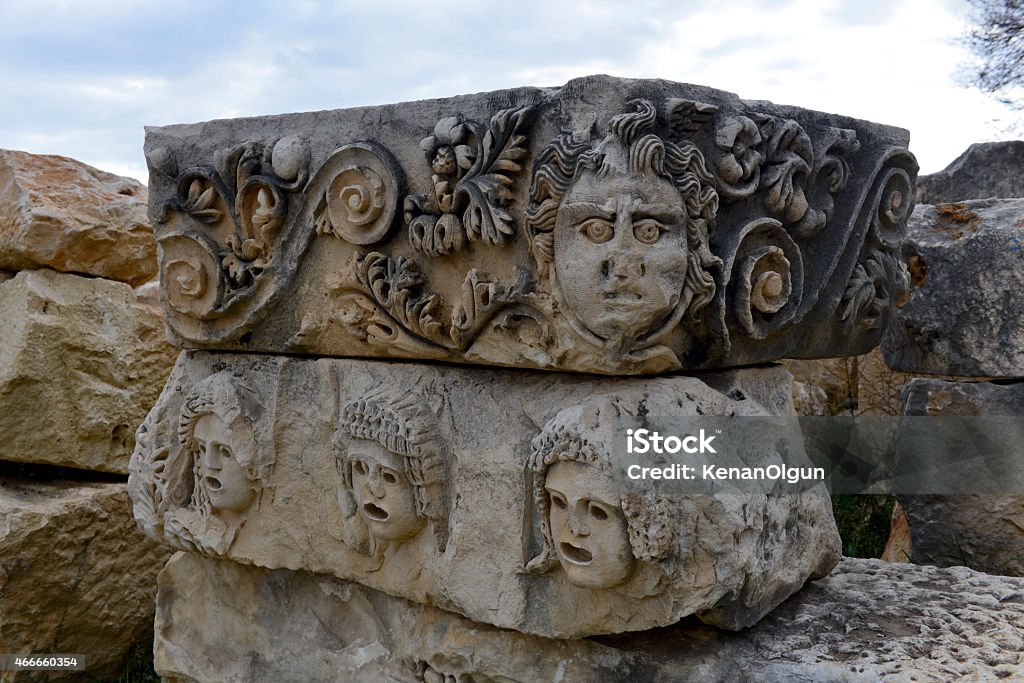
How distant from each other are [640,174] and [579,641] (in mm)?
992

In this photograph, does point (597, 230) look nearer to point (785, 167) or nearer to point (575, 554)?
point (785, 167)

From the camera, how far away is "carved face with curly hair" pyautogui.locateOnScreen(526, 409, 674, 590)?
1869mm

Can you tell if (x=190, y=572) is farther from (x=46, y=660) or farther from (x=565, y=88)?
(x=565, y=88)

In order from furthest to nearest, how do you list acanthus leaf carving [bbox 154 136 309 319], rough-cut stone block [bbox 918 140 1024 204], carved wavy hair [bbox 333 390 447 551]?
rough-cut stone block [bbox 918 140 1024 204], acanthus leaf carving [bbox 154 136 309 319], carved wavy hair [bbox 333 390 447 551]

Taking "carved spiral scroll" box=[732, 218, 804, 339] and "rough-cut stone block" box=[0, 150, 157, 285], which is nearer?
"carved spiral scroll" box=[732, 218, 804, 339]

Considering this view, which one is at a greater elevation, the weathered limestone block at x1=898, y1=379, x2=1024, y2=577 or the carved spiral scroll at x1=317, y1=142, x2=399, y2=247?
the carved spiral scroll at x1=317, y1=142, x2=399, y2=247

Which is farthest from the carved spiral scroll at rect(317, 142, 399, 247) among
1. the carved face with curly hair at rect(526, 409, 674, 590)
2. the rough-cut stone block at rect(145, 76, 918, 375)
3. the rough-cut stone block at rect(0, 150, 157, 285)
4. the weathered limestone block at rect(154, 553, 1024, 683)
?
the rough-cut stone block at rect(0, 150, 157, 285)

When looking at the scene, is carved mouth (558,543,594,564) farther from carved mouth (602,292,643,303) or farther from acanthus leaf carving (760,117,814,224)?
acanthus leaf carving (760,117,814,224)

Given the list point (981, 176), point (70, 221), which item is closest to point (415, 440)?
point (70, 221)

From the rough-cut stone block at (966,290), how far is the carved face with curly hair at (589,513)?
1.52m

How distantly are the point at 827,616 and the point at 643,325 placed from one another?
84cm

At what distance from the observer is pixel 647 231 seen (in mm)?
1861

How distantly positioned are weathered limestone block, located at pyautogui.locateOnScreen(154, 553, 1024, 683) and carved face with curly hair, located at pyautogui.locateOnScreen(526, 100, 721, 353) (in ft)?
2.23

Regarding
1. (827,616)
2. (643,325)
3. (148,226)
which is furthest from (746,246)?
(148,226)
